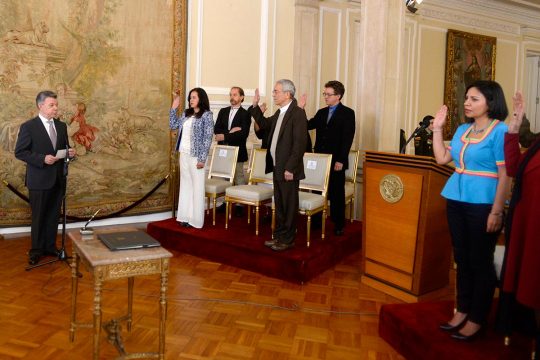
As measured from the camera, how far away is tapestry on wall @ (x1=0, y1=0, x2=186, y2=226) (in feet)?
18.1

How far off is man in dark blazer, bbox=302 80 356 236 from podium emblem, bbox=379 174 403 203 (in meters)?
1.12

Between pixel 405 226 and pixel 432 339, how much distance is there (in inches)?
48.9

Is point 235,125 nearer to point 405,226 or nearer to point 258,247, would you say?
point 258,247

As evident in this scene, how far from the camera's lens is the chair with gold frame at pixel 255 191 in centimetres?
520

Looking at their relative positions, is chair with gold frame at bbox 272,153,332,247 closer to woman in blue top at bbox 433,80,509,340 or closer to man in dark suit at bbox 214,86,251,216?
man in dark suit at bbox 214,86,251,216

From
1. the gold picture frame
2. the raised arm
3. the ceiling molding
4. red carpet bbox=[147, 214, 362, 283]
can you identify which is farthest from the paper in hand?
the gold picture frame

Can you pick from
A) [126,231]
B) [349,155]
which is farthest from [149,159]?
[126,231]

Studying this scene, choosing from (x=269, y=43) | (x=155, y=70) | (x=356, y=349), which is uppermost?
(x=269, y=43)

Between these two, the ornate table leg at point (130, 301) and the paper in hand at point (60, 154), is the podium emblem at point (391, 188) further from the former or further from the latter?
the paper in hand at point (60, 154)

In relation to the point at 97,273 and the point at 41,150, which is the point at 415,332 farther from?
the point at 41,150

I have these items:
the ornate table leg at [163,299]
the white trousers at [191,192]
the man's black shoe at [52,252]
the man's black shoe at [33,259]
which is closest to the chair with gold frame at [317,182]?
the white trousers at [191,192]

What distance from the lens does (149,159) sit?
654 cm

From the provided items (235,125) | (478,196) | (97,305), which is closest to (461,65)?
(235,125)

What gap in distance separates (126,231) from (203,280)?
1.54 meters
